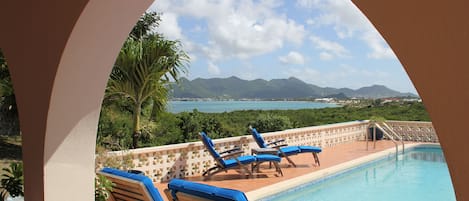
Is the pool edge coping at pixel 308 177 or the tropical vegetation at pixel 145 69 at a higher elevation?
the tropical vegetation at pixel 145 69

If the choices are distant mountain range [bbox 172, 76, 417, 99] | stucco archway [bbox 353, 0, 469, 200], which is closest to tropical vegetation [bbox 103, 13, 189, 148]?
stucco archway [bbox 353, 0, 469, 200]

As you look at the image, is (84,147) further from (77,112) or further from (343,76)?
(343,76)

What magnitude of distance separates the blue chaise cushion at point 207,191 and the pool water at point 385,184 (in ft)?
11.3

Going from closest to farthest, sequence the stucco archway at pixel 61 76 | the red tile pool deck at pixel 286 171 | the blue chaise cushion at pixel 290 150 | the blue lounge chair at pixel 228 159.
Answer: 1. the stucco archway at pixel 61 76
2. the red tile pool deck at pixel 286 171
3. the blue lounge chair at pixel 228 159
4. the blue chaise cushion at pixel 290 150

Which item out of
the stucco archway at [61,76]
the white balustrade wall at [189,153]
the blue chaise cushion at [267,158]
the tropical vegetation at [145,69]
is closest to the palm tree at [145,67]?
the tropical vegetation at [145,69]

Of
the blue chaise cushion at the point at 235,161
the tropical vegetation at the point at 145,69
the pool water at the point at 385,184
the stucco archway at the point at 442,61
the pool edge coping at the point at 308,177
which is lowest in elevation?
the pool water at the point at 385,184

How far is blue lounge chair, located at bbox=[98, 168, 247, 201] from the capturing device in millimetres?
3178

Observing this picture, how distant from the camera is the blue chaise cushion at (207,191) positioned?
3.09 m

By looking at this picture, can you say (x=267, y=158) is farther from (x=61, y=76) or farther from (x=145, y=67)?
(x=61, y=76)

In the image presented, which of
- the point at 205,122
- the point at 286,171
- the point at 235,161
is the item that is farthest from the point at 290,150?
the point at 205,122

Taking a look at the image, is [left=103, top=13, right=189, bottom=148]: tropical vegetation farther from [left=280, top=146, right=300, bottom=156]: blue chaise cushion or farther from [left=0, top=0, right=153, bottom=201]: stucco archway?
[left=0, top=0, right=153, bottom=201]: stucco archway

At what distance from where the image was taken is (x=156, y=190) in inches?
145

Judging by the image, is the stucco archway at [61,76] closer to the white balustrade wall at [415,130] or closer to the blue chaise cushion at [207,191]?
the blue chaise cushion at [207,191]

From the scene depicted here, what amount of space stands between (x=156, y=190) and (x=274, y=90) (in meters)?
39.5
